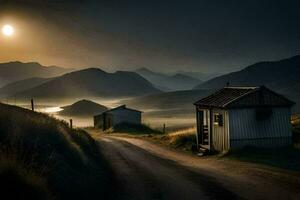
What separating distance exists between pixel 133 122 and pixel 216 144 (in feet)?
166

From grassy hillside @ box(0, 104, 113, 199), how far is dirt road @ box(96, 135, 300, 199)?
4.08 ft

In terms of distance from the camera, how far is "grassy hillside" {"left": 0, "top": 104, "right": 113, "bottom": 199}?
10.3 metres

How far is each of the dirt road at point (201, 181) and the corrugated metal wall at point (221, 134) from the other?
3.00 m

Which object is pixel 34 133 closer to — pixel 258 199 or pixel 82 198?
pixel 82 198

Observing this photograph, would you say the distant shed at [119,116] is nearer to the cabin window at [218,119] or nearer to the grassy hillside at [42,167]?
the cabin window at [218,119]

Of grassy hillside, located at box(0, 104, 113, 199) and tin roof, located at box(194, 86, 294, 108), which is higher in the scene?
tin roof, located at box(194, 86, 294, 108)

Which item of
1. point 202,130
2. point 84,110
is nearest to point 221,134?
point 202,130

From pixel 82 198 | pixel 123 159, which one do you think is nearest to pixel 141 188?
pixel 82 198

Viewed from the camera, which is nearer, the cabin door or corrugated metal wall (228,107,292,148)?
corrugated metal wall (228,107,292,148)

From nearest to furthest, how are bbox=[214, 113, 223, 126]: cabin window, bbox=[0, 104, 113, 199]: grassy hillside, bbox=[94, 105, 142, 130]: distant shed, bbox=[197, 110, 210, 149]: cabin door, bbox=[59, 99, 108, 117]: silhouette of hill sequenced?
bbox=[0, 104, 113, 199]: grassy hillside
bbox=[214, 113, 223, 126]: cabin window
bbox=[197, 110, 210, 149]: cabin door
bbox=[94, 105, 142, 130]: distant shed
bbox=[59, 99, 108, 117]: silhouette of hill

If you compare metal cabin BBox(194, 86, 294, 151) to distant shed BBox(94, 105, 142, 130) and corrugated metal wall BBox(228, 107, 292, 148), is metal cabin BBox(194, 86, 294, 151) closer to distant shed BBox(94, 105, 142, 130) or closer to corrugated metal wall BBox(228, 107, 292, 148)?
corrugated metal wall BBox(228, 107, 292, 148)

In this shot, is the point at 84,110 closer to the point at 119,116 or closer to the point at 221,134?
the point at 119,116

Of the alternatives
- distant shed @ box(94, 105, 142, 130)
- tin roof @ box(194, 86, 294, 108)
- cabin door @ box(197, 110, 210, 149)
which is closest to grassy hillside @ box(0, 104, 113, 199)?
tin roof @ box(194, 86, 294, 108)

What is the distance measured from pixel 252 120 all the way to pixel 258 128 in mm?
670
